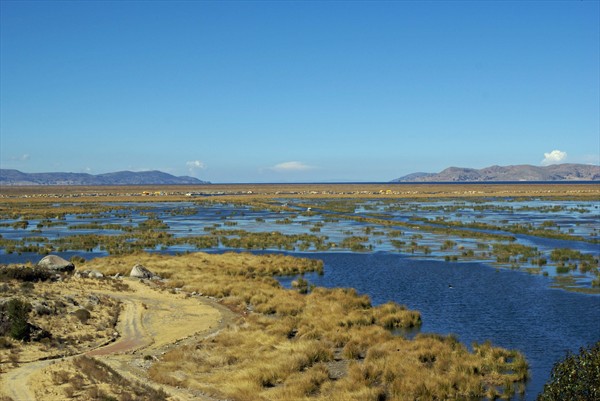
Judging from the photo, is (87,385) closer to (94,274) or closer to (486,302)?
(486,302)

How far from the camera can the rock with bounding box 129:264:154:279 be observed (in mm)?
44406

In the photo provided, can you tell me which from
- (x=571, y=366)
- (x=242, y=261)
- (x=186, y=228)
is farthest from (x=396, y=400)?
(x=186, y=228)

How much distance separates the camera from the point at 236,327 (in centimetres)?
2852

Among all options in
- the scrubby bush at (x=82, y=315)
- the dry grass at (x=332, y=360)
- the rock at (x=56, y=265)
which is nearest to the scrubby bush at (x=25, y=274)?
the rock at (x=56, y=265)

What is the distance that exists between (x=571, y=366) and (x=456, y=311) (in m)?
17.0

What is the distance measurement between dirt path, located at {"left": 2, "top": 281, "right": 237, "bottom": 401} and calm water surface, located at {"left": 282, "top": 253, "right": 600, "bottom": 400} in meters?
10.0

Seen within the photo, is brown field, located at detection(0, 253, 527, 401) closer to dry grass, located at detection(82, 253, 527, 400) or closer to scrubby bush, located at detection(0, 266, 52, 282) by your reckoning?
dry grass, located at detection(82, 253, 527, 400)

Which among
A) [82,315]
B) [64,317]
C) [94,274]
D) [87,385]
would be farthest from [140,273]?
[87,385]

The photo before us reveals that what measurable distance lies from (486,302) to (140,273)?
84.1 ft

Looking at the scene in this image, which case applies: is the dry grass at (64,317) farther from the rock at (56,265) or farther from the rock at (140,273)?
the rock at (140,273)

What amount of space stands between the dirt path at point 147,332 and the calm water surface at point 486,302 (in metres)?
10.0

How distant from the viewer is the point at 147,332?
2880cm

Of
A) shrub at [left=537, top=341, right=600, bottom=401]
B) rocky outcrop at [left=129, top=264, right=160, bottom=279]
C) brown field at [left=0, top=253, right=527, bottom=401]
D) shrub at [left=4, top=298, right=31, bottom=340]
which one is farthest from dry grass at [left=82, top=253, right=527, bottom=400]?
rocky outcrop at [left=129, top=264, right=160, bottom=279]

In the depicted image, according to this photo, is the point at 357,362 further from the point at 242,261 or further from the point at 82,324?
the point at 242,261
